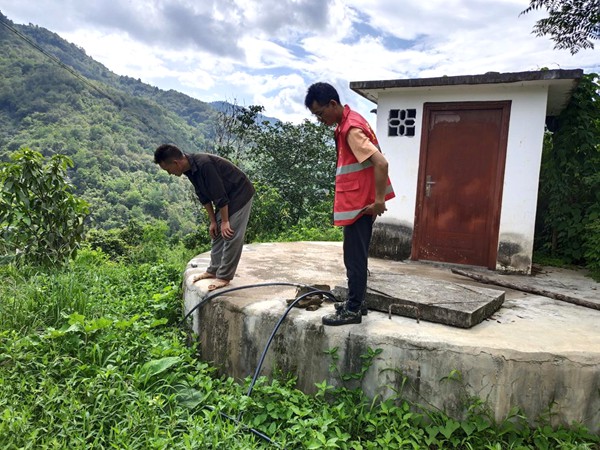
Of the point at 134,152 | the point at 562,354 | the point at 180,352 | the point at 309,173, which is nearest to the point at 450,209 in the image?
the point at 562,354

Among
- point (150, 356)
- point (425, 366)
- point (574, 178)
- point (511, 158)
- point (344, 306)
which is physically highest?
point (511, 158)

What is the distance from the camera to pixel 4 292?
13.5ft

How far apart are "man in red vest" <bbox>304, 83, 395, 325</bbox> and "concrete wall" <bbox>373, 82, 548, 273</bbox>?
2.99m

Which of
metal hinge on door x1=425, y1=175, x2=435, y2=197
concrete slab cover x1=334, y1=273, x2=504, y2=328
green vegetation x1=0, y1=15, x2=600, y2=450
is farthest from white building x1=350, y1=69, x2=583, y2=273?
concrete slab cover x1=334, y1=273, x2=504, y2=328

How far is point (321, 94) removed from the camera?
285 cm

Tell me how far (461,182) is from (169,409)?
4432 mm

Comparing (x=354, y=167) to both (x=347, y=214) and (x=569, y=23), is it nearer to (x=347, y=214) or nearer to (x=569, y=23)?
(x=347, y=214)

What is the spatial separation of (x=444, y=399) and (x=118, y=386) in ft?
6.90

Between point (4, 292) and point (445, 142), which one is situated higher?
point (445, 142)

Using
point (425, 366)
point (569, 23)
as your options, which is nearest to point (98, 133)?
point (569, 23)

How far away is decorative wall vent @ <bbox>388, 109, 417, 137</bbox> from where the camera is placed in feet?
19.2

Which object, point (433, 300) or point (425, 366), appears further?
point (433, 300)

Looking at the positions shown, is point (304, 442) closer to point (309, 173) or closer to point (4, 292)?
point (4, 292)

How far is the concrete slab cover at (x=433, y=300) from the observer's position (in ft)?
10.1
